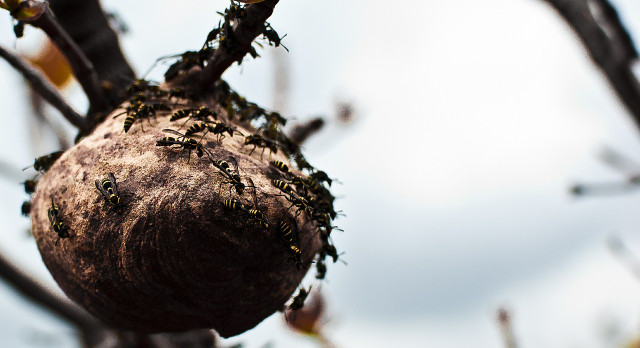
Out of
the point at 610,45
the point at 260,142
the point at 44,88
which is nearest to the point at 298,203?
the point at 260,142

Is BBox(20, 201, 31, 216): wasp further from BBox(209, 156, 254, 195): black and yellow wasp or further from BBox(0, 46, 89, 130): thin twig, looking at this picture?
BBox(209, 156, 254, 195): black and yellow wasp

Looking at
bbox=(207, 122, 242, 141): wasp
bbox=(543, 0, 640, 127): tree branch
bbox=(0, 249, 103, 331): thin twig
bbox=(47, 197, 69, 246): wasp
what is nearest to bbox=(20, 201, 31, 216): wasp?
bbox=(47, 197, 69, 246): wasp

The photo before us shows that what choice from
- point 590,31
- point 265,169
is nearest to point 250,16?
point 265,169

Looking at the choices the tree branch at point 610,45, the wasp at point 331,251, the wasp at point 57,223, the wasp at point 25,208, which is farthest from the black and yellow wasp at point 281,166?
the tree branch at point 610,45

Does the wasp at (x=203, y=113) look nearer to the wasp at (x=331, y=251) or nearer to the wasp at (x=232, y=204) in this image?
the wasp at (x=232, y=204)

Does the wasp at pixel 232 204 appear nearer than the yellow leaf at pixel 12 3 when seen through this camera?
Yes

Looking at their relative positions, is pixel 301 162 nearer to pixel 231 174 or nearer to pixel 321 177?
pixel 321 177
